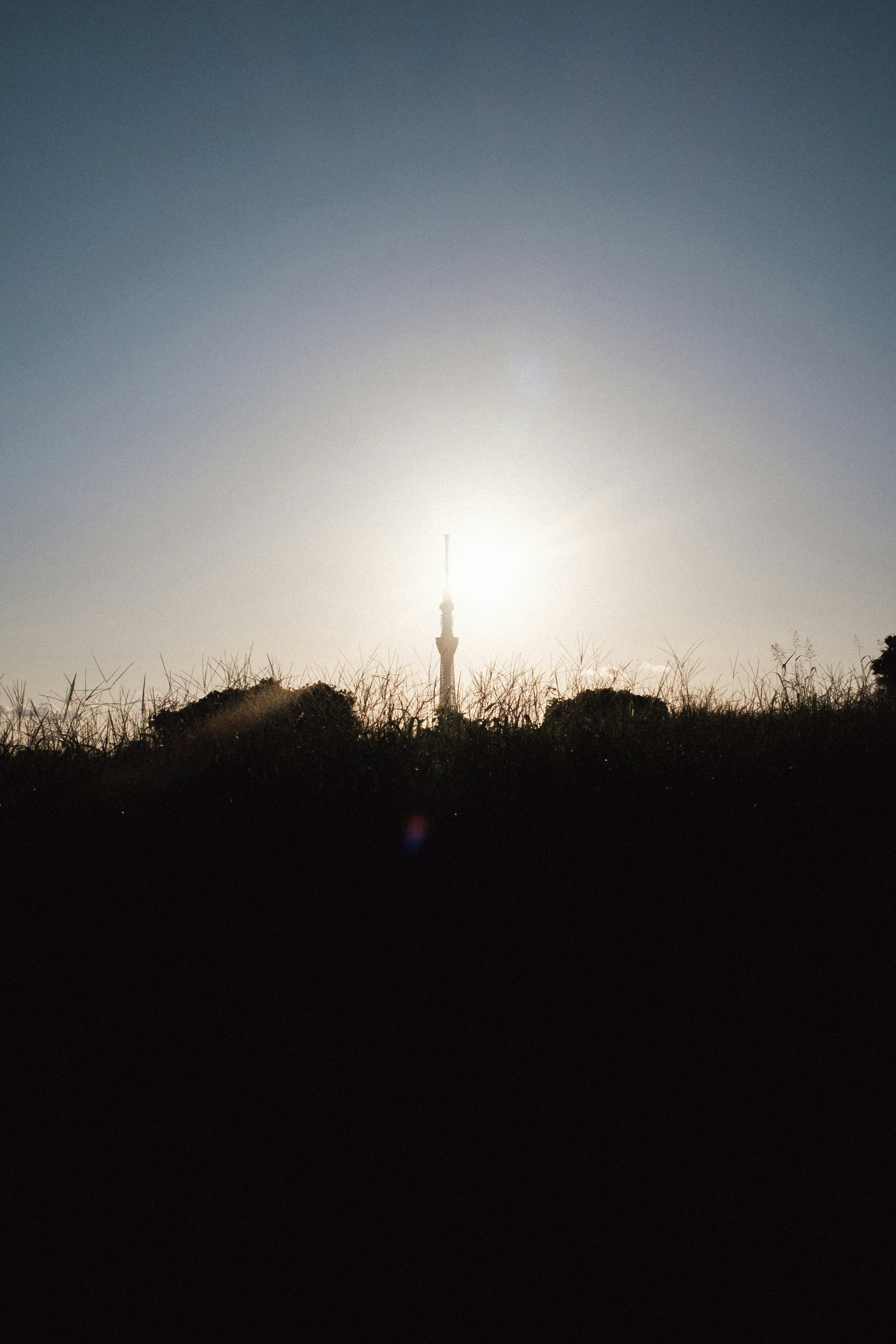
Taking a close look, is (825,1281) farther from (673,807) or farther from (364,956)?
(673,807)

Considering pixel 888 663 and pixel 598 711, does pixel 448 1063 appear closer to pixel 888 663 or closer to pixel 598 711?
pixel 598 711

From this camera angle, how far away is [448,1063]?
3.26 m

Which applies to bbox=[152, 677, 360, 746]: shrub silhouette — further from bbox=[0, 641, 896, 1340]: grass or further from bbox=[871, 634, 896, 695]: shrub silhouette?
bbox=[871, 634, 896, 695]: shrub silhouette

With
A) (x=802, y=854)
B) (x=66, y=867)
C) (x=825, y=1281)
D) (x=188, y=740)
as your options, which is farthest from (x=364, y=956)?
(x=188, y=740)

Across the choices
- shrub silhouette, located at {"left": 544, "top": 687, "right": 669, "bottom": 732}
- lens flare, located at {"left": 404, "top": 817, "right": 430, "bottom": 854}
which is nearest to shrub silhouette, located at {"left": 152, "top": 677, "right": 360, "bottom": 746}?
lens flare, located at {"left": 404, "top": 817, "right": 430, "bottom": 854}

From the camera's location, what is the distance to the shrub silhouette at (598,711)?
6.28m

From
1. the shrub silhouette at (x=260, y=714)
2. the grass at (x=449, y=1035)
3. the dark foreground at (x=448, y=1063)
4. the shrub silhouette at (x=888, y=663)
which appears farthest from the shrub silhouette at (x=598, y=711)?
the shrub silhouette at (x=888, y=663)

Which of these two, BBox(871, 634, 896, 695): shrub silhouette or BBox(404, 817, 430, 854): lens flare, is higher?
BBox(871, 634, 896, 695): shrub silhouette

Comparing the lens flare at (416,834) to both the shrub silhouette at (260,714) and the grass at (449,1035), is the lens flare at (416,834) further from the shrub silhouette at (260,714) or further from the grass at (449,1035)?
the shrub silhouette at (260,714)

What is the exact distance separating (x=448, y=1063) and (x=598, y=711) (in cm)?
415

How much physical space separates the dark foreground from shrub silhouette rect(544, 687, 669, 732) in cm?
135

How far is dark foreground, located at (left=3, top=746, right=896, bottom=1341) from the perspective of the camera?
2.47 meters

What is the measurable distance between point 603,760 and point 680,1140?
106 inches

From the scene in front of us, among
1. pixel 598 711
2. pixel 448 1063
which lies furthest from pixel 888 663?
pixel 448 1063
